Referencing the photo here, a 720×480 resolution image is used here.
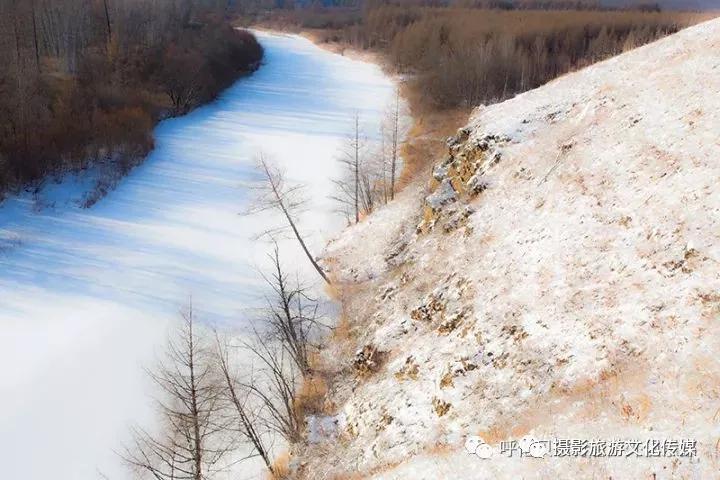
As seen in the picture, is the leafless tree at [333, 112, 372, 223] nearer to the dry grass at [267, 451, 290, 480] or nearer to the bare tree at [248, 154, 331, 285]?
the bare tree at [248, 154, 331, 285]

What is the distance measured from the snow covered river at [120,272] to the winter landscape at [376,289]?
0.16m

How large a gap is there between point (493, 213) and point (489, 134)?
5697 mm

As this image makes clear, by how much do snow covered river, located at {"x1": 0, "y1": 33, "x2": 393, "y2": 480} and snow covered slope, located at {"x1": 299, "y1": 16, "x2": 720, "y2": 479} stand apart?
9882 mm

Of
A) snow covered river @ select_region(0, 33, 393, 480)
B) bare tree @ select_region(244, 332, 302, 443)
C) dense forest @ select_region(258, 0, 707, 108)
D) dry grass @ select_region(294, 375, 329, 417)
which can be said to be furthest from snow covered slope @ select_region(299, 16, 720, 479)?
dense forest @ select_region(258, 0, 707, 108)

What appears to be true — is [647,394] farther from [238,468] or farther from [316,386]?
[238,468]

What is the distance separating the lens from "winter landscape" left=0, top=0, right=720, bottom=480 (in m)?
11.7

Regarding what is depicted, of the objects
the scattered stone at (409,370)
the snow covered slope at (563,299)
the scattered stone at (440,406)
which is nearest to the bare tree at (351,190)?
the snow covered slope at (563,299)

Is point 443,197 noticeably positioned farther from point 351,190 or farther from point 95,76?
point 95,76

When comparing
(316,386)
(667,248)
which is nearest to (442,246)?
(316,386)

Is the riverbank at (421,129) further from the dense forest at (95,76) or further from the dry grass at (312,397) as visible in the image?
the dense forest at (95,76)

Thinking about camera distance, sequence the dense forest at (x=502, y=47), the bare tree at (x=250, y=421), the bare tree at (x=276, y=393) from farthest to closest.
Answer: the dense forest at (x=502, y=47)
the bare tree at (x=276, y=393)
the bare tree at (x=250, y=421)

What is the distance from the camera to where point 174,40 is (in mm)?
74375

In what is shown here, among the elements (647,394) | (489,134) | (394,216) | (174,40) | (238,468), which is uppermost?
(174,40)

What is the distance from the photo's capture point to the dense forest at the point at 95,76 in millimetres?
40750
